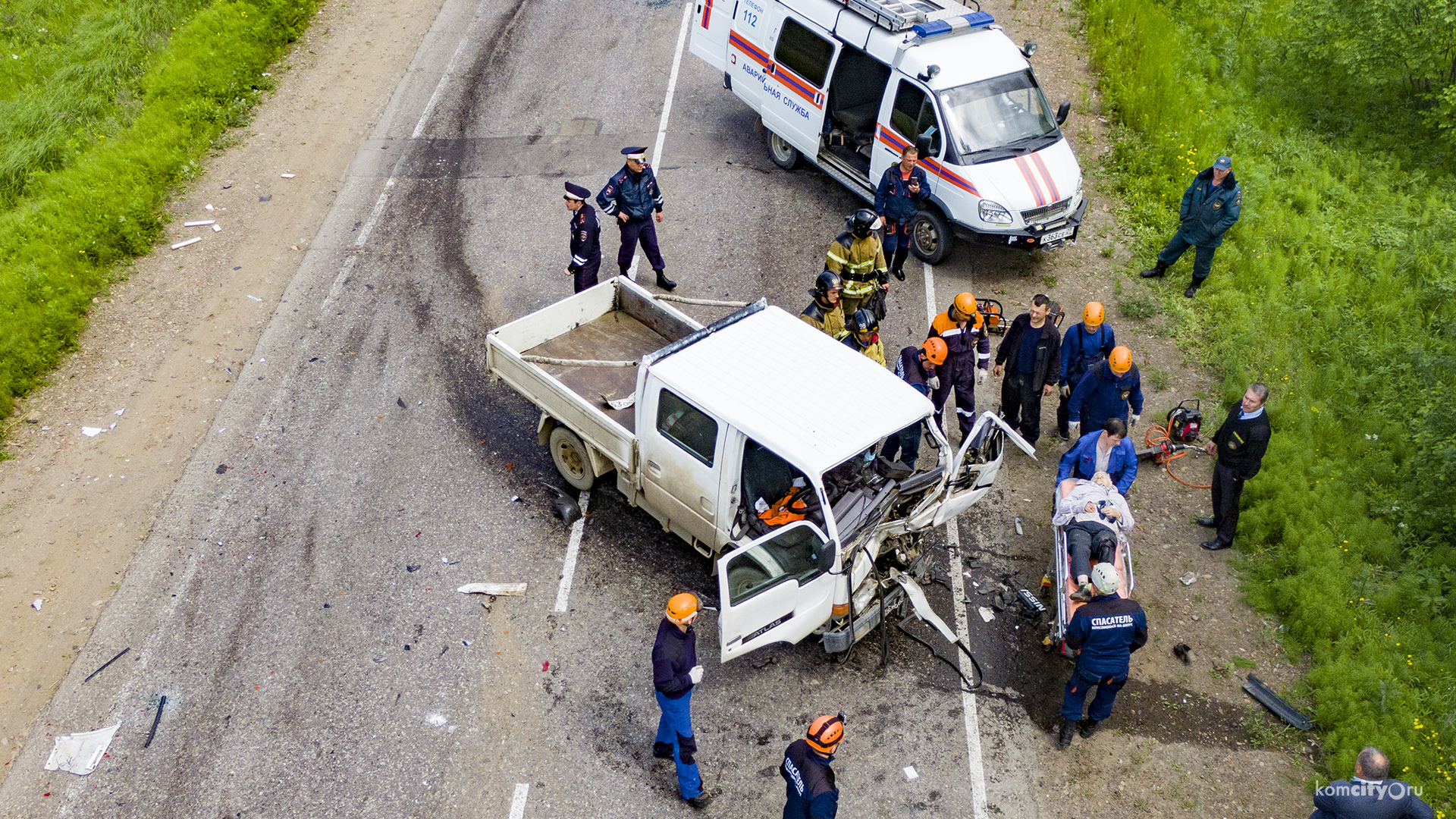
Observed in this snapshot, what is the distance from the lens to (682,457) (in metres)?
7.63

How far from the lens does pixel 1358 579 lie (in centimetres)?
Result: 842

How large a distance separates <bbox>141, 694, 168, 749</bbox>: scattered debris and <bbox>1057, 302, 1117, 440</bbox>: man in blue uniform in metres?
8.04

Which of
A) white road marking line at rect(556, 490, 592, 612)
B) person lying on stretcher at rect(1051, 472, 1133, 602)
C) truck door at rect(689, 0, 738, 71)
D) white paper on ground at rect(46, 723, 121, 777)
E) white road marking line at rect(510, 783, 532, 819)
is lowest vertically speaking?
white paper on ground at rect(46, 723, 121, 777)

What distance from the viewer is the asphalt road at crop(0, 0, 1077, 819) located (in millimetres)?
7023

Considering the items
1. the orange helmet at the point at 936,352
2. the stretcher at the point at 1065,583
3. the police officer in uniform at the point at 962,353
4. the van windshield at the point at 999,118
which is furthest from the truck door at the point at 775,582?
the van windshield at the point at 999,118

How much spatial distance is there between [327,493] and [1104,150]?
1148 cm

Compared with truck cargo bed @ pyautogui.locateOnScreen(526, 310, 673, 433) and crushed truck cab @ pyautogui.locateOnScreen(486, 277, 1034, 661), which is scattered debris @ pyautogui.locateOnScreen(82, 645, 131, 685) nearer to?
crushed truck cab @ pyautogui.locateOnScreen(486, 277, 1034, 661)

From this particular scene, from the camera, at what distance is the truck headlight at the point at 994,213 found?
11219 mm

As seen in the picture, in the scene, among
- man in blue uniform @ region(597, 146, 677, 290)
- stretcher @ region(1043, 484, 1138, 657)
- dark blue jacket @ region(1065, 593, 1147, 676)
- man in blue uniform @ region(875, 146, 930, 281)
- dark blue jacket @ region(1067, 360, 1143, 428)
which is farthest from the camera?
man in blue uniform @ region(875, 146, 930, 281)

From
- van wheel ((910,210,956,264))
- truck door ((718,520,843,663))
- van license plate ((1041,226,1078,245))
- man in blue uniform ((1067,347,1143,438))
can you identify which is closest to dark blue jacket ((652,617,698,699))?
truck door ((718,520,843,663))

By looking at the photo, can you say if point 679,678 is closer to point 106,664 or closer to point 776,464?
point 776,464

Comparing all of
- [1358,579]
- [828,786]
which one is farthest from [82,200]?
[1358,579]

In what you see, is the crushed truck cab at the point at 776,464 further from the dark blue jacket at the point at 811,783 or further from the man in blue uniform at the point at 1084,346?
the man in blue uniform at the point at 1084,346

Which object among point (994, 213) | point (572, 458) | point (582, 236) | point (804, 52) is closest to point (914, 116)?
point (994, 213)
